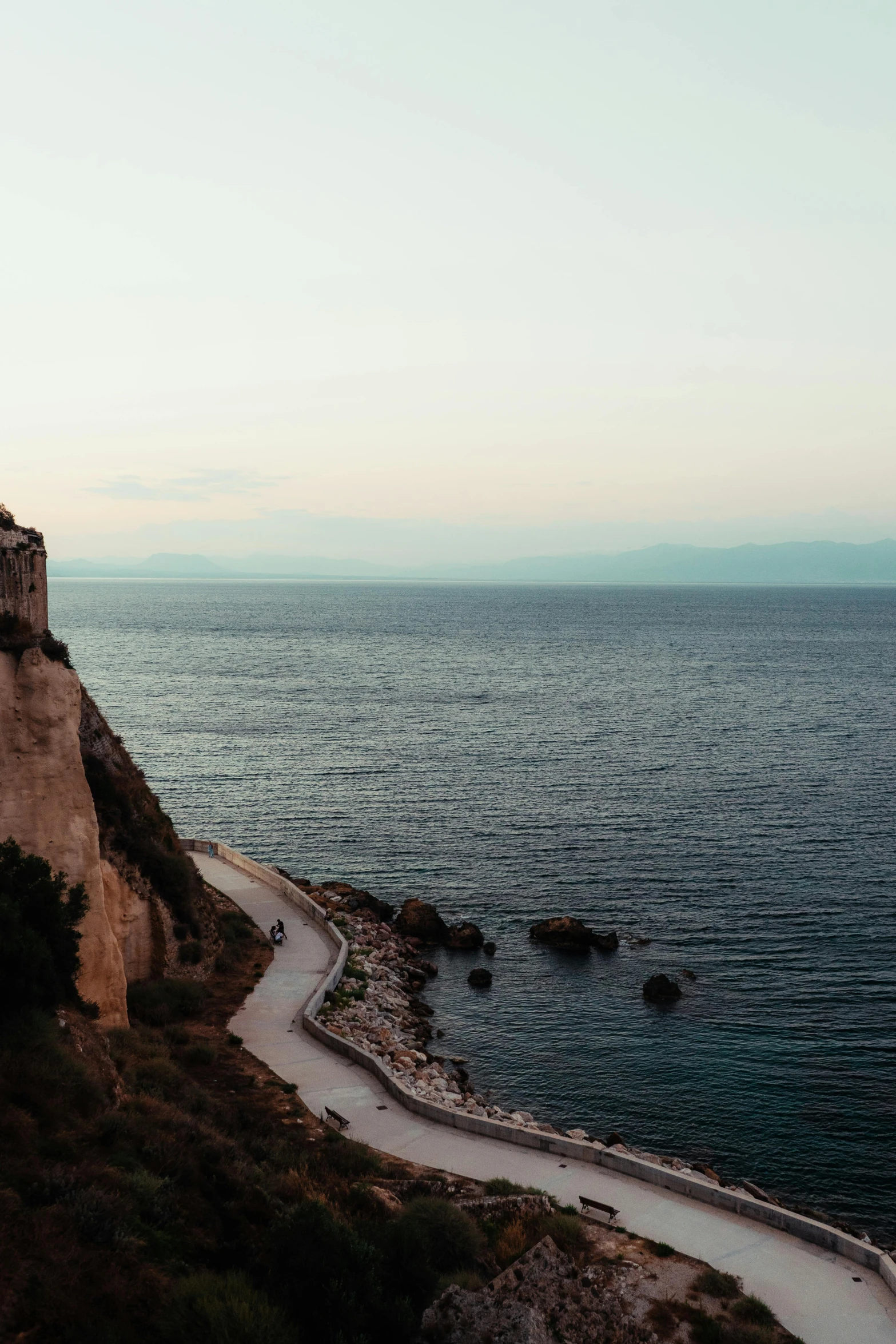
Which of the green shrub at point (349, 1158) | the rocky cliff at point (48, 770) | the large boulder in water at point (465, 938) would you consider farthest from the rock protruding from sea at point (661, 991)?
the rocky cliff at point (48, 770)

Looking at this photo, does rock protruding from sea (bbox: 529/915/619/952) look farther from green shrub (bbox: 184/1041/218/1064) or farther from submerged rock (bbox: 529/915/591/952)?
green shrub (bbox: 184/1041/218/1064)

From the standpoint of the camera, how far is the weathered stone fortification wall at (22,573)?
2770 cm

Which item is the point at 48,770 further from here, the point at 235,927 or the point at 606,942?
the point at 606,942

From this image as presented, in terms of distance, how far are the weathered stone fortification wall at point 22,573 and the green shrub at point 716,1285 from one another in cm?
2336

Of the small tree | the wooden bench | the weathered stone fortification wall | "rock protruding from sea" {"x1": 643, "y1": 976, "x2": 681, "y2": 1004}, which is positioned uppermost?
the weathered stone fortification wall

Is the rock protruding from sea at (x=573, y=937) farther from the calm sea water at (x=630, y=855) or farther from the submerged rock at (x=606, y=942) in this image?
the calm sea water at (x=630, y=855)

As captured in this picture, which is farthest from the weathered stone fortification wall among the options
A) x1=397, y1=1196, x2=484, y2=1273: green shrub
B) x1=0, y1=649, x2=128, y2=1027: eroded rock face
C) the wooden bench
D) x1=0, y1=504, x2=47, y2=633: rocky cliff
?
the wooden bench

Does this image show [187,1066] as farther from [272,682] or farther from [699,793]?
[272,682]

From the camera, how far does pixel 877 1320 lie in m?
19.1

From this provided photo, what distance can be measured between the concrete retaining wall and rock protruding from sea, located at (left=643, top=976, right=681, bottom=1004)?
46.5 ft

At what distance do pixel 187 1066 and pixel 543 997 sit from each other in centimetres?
1792

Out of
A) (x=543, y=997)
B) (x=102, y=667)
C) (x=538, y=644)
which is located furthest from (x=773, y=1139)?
(x=538, y=644)

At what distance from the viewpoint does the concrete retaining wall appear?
2139 cm

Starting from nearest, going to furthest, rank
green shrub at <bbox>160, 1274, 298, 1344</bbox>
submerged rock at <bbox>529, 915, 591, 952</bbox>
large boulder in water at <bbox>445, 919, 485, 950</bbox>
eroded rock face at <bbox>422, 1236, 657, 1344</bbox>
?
green shrub at <bbox>160, 1274, 298, 1344</bbox> < eroded rock face at <bbox>422, 1236, 657, 1344</bbox> < submerged rock at <bbox>529, 915, 591, 952</bbox> < large boulder in water at <bbox>445, 919, 485, 950</bbox>
